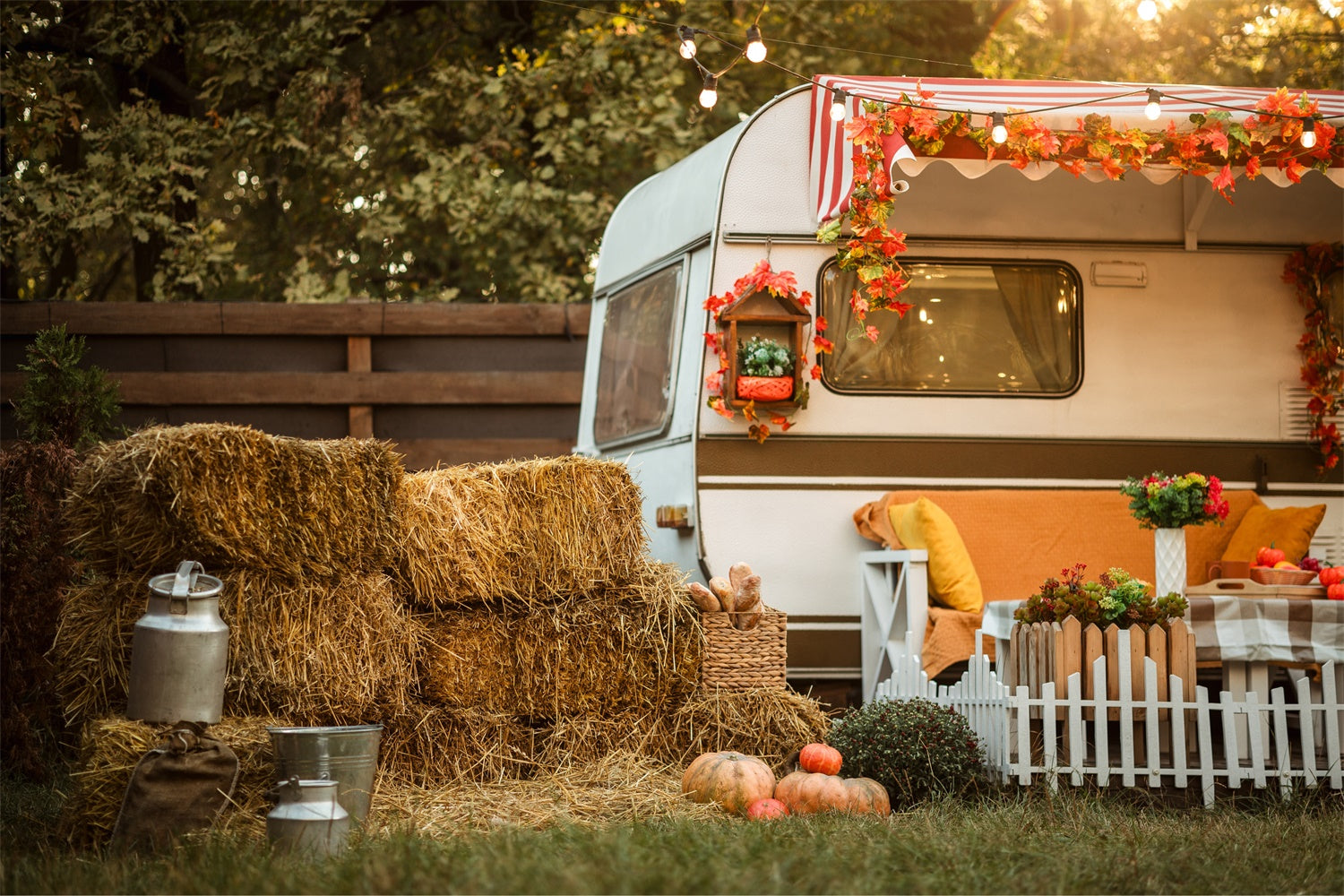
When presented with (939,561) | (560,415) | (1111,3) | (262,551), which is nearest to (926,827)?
(939,561)

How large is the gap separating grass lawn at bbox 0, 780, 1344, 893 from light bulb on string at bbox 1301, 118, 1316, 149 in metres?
2.93

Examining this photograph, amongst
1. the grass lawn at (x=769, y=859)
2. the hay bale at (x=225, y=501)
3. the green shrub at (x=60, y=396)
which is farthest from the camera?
the green shrub at (x=60, y=396)

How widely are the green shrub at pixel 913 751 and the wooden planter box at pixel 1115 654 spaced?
38 cm

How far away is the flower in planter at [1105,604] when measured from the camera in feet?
17.7

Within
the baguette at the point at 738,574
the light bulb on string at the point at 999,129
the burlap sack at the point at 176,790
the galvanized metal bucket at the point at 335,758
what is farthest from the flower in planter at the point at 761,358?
the burlap sack at the point at 176,790

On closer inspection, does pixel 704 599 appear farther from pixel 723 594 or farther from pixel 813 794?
pixel 813 794

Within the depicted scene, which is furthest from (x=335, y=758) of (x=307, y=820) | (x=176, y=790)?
(x=176, y=790)

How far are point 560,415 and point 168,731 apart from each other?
5277 mm

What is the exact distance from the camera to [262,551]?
4793 mm

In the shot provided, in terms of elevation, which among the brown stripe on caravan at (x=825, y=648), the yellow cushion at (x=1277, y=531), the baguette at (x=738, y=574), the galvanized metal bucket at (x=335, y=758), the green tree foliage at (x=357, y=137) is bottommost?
the galvanized metal bucket at (x=335, y=758)

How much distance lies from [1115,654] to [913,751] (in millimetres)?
876

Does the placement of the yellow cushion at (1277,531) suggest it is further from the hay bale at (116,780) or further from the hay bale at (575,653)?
the hay bale at (116,780)

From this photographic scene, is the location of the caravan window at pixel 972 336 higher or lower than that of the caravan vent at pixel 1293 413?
higher

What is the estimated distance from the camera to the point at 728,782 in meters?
5.12
